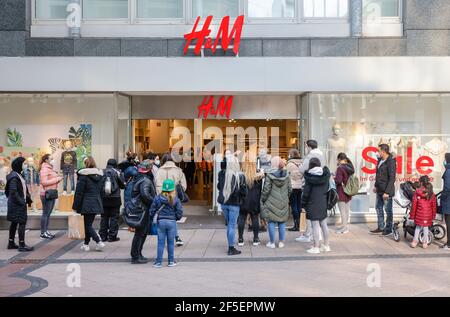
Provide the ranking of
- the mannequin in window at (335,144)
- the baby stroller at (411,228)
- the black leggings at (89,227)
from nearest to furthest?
the black leggings at (89,227) → the baby stroller at (411,228) → the mannequin in window at (335,144)

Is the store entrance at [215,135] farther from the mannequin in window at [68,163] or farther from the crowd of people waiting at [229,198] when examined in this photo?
the crowd of people waiting at [229,198]

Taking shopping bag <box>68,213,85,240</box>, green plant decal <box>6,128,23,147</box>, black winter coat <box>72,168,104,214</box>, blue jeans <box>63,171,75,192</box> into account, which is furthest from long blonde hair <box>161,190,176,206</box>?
green plant decal <box>6,128,23,147</box>

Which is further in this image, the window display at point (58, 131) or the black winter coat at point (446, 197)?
the window display at point (58, 131)

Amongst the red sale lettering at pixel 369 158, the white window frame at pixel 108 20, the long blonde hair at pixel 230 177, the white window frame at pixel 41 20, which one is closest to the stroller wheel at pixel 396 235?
the red sale lettering at pixel 369 158

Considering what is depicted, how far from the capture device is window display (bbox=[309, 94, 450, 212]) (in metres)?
14.9

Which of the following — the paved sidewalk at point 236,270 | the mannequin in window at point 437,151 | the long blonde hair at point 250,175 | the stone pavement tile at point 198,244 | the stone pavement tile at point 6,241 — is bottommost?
the stone pavement tile at point 6,241

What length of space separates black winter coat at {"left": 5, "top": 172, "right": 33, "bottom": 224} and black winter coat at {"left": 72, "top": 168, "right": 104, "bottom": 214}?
3.75ft

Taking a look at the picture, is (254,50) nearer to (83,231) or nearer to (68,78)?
(68,78)

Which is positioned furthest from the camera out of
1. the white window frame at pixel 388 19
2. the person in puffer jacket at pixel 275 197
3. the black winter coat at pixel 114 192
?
the white window frame at pixel 388 19

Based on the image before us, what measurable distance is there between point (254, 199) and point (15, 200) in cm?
449

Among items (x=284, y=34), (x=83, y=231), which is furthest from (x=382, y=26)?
(x=83, y=231)

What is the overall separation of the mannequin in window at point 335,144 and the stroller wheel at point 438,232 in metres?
3.50

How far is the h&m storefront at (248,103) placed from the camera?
14234 millimetres
